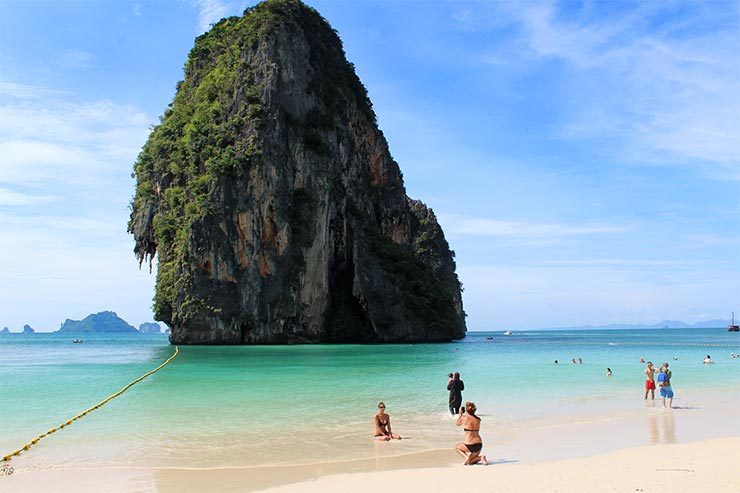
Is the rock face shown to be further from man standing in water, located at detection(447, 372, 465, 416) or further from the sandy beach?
the sandy beach

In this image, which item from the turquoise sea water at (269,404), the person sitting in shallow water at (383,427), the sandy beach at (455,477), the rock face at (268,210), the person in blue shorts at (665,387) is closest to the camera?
the sandy beach at (455,477)

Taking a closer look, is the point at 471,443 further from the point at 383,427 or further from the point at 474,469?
the point at 383,427

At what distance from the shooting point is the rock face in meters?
53.3

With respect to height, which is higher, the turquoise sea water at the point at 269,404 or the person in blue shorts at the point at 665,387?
the person in blue shorts at the point at 665,387

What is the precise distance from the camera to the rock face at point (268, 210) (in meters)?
53.3

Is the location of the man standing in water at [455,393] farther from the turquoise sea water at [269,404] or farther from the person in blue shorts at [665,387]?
the person in blue shorts at [665,387]

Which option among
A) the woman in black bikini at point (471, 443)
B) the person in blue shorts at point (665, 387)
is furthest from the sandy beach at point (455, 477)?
the person in blue shorts at point (665, 387)

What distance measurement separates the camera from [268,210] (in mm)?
55000

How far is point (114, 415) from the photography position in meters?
15.8

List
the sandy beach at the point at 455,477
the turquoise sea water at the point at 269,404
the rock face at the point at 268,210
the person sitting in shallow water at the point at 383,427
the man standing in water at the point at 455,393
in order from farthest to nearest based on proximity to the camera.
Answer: the rock face at the point at 268,210 < the man standing in water at the point at 455,393 < the person sitting in shallow water at the point at 383,427 < the turquoise sea water at the point at 269,404 < the sandy beach at the point at 455,477

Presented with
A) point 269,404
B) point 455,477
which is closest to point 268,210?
point 269,404

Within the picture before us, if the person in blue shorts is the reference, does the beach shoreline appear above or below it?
Result: below

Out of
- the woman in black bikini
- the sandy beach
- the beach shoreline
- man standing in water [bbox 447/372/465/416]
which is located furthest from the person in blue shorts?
the woman in black bikini

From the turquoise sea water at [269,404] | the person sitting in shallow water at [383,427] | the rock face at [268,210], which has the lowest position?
the turquoise sea water at [269,404]
